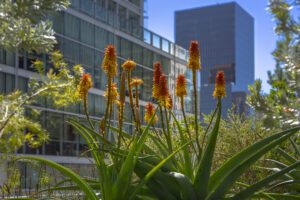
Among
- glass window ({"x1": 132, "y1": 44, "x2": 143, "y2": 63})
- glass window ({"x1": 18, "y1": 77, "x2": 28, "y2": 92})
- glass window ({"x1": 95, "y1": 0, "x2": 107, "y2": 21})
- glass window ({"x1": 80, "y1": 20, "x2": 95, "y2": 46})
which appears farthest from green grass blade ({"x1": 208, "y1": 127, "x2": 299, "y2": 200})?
glass window ({"x1": 132, "y1": 44, "x2": 143, "y2": 63})

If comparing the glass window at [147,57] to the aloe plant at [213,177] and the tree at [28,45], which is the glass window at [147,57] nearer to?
the tree at [28,45]

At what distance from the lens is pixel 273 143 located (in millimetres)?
3385

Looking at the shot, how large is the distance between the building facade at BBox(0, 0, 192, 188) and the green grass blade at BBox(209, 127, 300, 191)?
22452mm

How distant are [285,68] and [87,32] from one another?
3323cm

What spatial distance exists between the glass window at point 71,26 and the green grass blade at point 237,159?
30.1 meters

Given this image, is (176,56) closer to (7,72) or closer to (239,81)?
(7,72)

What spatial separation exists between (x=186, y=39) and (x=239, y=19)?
62.8 feet

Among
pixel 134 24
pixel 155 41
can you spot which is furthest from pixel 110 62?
pixel 155 41

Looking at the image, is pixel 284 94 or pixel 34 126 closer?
pixel 284 94

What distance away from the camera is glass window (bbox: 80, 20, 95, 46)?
114ft

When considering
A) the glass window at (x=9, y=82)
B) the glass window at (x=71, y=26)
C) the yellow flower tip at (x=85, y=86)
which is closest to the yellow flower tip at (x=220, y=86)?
the yellow flower tip at (x=85, y=86)

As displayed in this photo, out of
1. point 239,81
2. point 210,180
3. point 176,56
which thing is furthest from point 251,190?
point 239,81

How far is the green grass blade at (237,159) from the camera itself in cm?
344

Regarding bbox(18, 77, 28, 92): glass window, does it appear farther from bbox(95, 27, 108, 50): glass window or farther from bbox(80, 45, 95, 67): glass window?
bbox(95, 27, 108, 50): glass window
